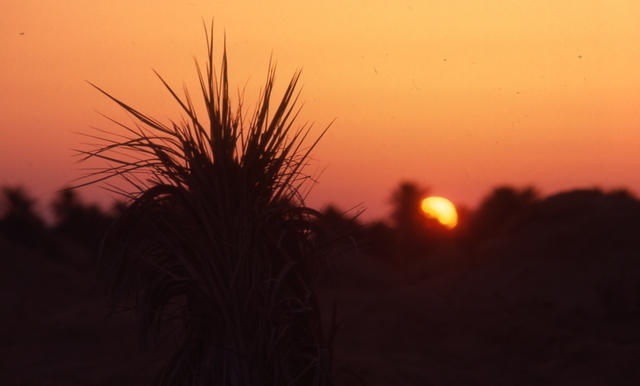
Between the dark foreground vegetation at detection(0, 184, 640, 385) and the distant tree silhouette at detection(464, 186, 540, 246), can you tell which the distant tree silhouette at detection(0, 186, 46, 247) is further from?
the distant tree silhouette at detection(464, 186, 540, 246)

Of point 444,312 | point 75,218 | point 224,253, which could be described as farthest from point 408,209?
point 224,253

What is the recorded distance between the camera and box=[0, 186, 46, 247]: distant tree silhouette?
68.4 feet

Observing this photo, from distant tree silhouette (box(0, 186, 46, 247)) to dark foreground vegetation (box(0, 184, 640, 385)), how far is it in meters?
0.04

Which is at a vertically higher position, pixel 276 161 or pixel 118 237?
pixel 276 161

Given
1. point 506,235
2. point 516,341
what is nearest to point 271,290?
point 516,341

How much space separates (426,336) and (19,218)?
16.3 metres

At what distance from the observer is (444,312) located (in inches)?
455

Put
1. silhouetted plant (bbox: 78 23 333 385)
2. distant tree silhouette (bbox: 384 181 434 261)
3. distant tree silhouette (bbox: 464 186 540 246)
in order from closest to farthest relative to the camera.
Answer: silhouetted plant (bbox: 78 23 333 385), distant tree silhouette (bbox: 464 186 540 246), distant tree silhouette (bbox: 384 181 434 261)

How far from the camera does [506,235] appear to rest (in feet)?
68.6

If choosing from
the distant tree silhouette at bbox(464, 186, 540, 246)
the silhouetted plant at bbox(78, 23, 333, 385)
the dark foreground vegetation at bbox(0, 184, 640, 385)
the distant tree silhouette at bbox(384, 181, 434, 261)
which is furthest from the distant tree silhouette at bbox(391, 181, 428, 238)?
the silhouetted plant at bbox(78, 23, 333, 385)

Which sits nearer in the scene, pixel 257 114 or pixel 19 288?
pixel 257 114

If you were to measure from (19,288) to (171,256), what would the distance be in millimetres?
12531

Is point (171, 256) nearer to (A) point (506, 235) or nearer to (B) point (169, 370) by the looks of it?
(B) point (169, 370)

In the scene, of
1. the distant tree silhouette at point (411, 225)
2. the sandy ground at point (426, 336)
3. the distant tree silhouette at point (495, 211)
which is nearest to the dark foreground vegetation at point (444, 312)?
the sandy ground at point (426, 336)
